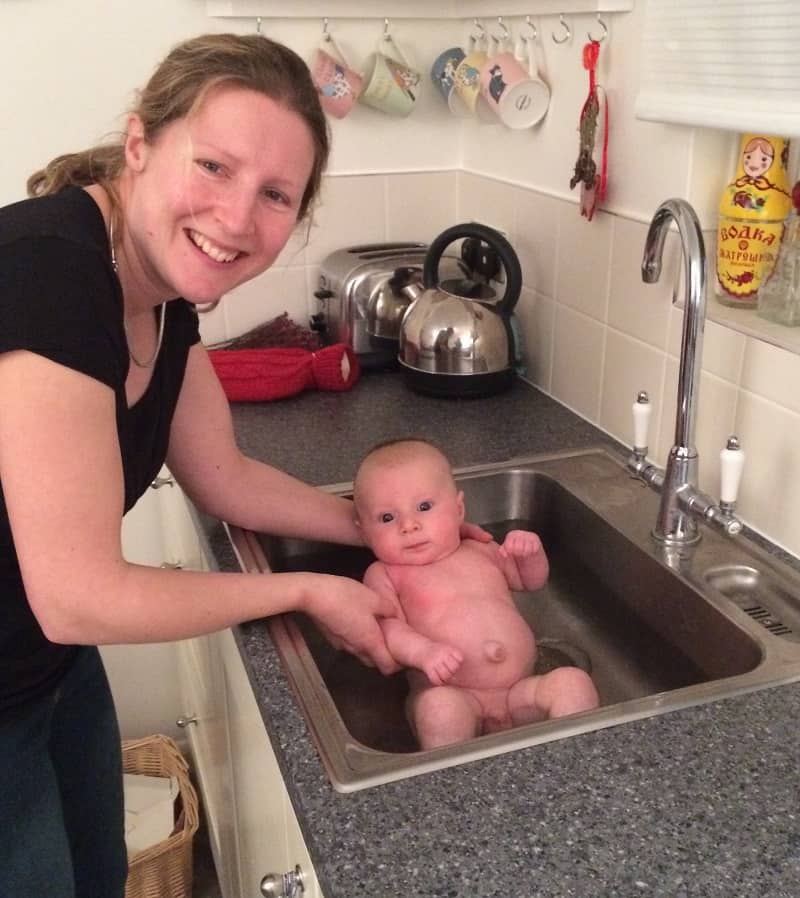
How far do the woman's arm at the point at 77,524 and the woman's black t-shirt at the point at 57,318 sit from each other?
1cm

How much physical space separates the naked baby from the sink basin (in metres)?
0.08

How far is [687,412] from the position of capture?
40.8 inches

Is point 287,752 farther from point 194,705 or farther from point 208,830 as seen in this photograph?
point 208,830

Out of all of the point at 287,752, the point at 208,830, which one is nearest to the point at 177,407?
the point at 287,752

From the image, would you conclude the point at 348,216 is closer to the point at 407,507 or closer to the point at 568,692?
the point at 407,507

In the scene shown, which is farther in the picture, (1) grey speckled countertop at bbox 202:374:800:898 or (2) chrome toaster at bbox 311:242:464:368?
(2) chrome toaster at bbox 311:242:464:368

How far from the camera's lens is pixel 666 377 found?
4.19ft

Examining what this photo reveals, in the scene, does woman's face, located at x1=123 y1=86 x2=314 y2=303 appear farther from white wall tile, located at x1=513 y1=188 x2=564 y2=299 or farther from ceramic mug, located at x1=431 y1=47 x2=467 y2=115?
ceramic mug, located at x1=431 y1=47 x2=467 y2=115

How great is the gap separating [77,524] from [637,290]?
857 millimetres

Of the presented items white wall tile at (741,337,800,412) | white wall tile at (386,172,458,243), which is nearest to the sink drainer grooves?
white wall tile at (741,337,800,412)

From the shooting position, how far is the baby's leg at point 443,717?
0.93 metres

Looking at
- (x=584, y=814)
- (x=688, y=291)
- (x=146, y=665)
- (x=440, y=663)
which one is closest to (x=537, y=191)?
(x=688, y=291)

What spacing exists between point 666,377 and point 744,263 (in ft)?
0.69

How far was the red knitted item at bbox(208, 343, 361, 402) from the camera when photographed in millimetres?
1593
